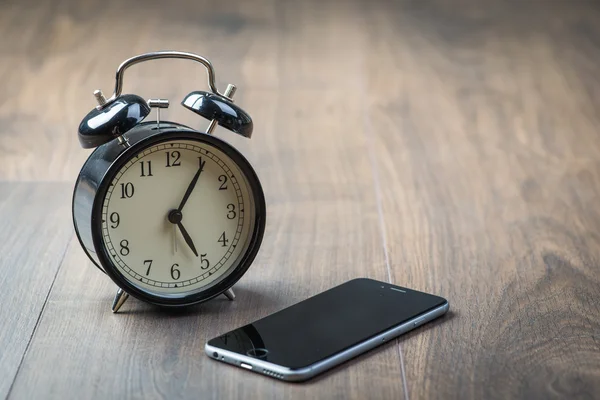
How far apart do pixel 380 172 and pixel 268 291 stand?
52 centimetres

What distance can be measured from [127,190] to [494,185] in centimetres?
73

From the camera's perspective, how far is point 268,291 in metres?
1.23

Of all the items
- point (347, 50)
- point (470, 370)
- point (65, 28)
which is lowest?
point (65, 28)

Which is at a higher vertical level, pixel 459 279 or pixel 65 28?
pixel 459 279

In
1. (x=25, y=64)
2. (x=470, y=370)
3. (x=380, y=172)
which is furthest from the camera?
(x=25, y=64)

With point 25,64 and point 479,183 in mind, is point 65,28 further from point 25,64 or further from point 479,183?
point 479,183

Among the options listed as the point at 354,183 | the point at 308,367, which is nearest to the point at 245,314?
the point at 308,367

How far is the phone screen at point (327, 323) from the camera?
1.04m

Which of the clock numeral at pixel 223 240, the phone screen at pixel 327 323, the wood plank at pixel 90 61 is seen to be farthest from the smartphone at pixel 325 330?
the wood plank at pixel 90 61

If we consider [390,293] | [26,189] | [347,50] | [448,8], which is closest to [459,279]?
[390,293]

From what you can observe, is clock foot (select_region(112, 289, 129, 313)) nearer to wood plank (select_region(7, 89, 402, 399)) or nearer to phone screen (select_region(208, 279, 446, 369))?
wood plank (select_region(7, 89, 402, 399))

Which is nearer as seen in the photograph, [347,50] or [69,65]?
[69,65]

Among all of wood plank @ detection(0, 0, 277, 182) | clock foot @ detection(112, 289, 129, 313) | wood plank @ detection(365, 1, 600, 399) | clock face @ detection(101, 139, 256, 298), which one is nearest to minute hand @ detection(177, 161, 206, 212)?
clock face @ detection(101, 139, 256, 298)

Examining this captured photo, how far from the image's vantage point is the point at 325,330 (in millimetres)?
1083
